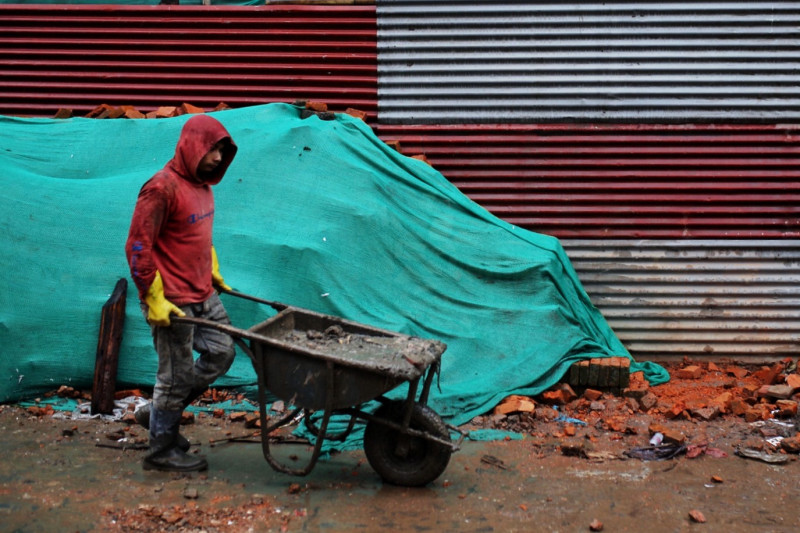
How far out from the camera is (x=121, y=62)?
25.7 feet

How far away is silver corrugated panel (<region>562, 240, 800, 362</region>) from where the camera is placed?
7609mm

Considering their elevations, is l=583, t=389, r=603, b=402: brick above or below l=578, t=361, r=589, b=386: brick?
below

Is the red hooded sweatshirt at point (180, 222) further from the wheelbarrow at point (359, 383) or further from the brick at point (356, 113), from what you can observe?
the brick at point (356, 113)

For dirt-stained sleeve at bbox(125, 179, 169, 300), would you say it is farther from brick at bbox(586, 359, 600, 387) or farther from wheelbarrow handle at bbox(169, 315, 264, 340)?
brick at bbox(586, 359, 600, 387)

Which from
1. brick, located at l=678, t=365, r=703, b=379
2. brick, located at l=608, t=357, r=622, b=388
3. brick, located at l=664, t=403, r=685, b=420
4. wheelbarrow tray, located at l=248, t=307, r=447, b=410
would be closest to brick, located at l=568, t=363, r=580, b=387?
brick, located at l=608, t=357, r=622, b=388

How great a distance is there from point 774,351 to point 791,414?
174cm

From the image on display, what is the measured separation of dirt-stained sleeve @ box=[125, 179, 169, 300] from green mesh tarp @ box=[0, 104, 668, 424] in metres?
1.75

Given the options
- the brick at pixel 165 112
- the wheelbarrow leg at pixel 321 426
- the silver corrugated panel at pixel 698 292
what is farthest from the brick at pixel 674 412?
the brick at pixel 165 112

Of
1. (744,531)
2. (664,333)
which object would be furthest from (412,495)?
(664,333)

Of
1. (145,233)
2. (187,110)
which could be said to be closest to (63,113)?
(187,110)

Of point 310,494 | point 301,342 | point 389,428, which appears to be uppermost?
point 301,342

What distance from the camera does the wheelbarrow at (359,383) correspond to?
14.3ft

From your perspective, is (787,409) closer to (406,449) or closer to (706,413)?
(706,413)

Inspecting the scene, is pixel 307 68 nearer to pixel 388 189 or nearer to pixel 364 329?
pixel 388 189
